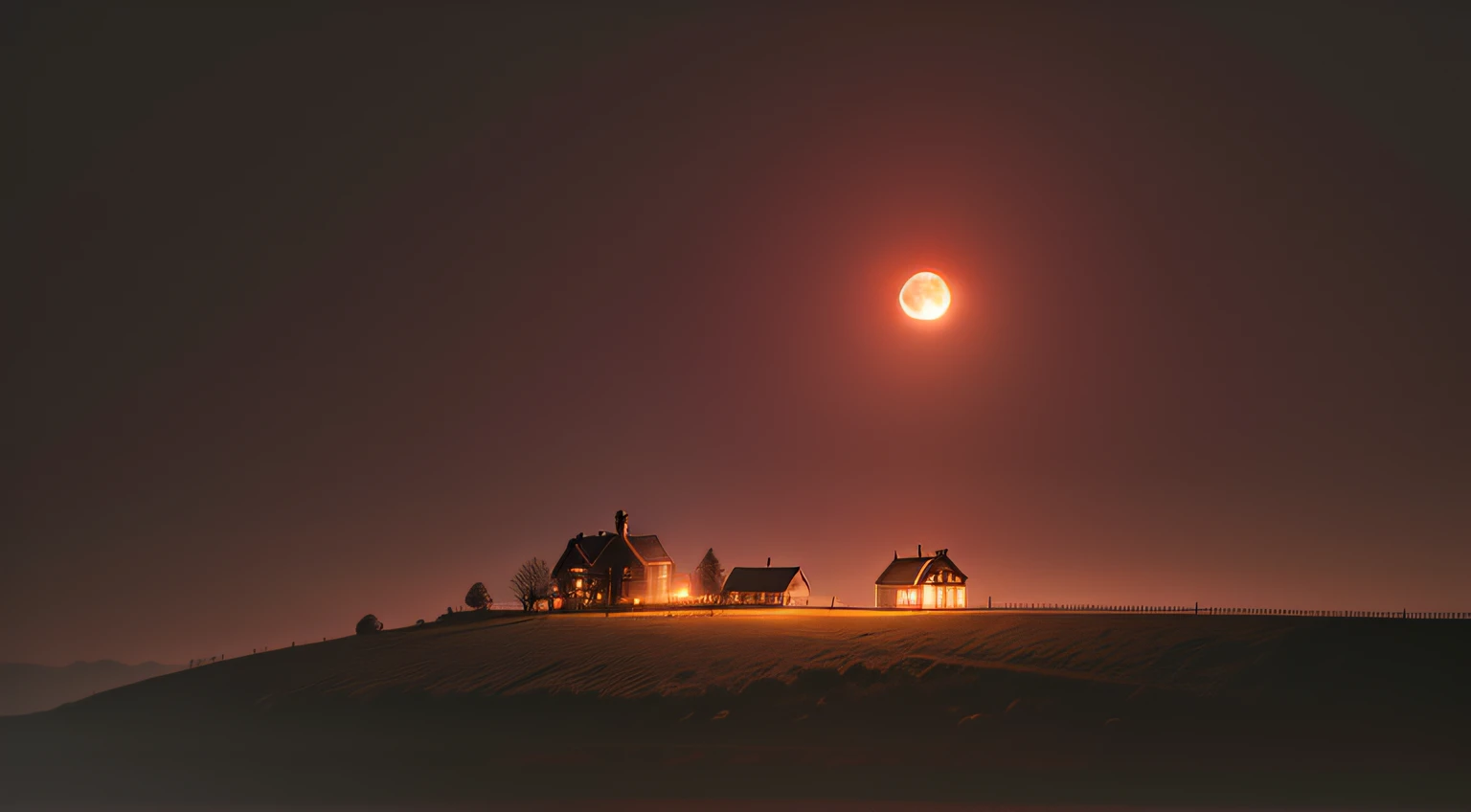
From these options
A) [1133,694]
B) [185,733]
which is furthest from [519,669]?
[1133,694]

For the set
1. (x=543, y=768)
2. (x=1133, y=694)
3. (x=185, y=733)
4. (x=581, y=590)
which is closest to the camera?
(x=543, y=768)

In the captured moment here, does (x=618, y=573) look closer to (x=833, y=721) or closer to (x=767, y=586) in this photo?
(x=767, y=586)

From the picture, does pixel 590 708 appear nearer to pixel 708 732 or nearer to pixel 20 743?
pixel 708 732

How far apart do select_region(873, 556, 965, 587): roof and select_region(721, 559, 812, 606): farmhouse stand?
35.6 feet

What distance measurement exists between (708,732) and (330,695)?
31870 millimetres

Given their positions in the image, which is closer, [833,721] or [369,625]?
[833,721]

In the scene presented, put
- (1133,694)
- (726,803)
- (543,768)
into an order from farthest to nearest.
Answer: (1133,694) → (543,768) → (726,803)

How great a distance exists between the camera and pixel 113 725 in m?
85.2

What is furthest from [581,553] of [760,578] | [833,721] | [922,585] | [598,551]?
[833,721]

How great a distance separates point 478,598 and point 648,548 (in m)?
18.1

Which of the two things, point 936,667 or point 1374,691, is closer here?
point 1374,691

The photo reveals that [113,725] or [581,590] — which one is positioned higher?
[581,590]

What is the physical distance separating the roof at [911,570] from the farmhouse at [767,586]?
1085 centimetres

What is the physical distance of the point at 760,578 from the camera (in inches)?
4540
